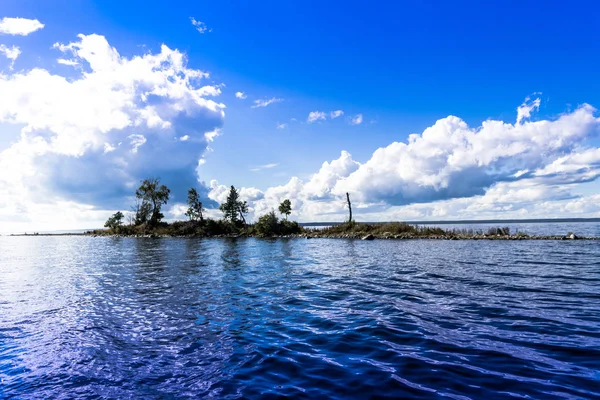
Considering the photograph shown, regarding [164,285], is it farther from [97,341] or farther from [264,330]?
[264,330]

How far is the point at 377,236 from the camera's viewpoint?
2783 inches

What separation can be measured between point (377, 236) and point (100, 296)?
59586 mm

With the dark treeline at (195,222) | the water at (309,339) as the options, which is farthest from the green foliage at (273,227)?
the water at (309,339)

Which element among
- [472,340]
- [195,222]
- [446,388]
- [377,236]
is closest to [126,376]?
[446,388]

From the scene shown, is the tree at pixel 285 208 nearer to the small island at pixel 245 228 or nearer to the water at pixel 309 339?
the small island at pixel 245 228

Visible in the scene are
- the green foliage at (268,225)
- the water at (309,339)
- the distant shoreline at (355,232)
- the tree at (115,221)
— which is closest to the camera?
the water at (309,339)

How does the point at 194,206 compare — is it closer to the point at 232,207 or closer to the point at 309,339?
the point at 232,207

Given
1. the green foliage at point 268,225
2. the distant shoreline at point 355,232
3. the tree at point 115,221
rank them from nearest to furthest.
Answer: the distant shoreline at point 355,232
the green foliage at point 268,225
the tree at point 115,221

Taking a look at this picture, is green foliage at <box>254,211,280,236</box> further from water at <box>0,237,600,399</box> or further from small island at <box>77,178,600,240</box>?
water at <box>0,237,600,399</box>

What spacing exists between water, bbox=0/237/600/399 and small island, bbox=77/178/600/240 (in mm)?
45518

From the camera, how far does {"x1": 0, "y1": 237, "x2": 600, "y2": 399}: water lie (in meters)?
7.68

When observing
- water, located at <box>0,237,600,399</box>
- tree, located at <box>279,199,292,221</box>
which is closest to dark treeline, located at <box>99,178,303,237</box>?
tree, located at <box>279,199,292,221</box>

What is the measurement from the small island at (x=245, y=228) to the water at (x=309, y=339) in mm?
45518

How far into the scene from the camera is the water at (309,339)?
7684 millimetres
